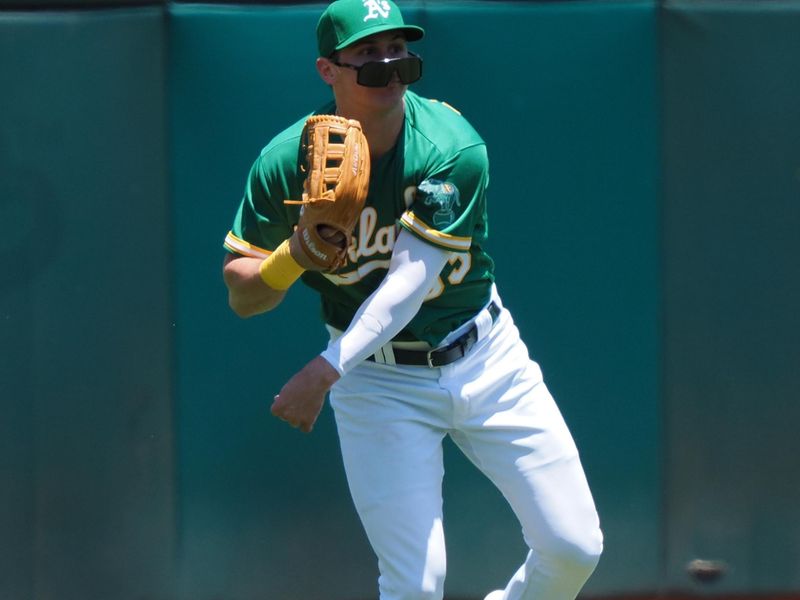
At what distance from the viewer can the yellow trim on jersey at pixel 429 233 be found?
3.05m

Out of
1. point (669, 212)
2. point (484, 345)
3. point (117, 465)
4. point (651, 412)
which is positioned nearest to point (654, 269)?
point (669, 212)

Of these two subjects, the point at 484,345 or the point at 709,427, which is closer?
the point at 484,345

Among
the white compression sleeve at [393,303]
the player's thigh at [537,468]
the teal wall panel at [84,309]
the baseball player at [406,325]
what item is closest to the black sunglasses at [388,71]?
the baseball player at [406,325]

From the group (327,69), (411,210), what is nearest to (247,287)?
(411,210)

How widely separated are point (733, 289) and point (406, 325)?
51.9 inches

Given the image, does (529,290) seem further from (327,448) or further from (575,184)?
(327,448)

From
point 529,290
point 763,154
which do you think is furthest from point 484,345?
point 763,154

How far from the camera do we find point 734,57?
13.1 feet

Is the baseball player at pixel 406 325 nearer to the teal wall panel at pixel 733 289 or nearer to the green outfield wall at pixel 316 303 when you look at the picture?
the green outfield wall at pixel 316 303

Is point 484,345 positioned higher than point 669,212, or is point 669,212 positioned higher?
point 669,212

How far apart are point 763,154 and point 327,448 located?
61.2 inches

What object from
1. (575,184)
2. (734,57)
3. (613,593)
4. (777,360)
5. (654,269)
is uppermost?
(734,57)

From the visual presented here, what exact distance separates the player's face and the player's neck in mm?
37

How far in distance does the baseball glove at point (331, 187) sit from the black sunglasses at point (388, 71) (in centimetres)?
11
